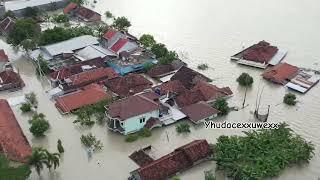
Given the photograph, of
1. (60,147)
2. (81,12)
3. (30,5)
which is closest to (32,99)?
(60,147)

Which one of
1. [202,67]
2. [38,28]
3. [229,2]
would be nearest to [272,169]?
[202,67]

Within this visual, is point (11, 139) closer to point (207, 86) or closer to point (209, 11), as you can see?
point (207, 86)

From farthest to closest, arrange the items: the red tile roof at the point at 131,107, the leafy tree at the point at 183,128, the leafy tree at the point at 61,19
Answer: the leafy tree at the point at 61,19 < the leafy tree at the point at 183,128 < the red tile roof at the point at 131,107

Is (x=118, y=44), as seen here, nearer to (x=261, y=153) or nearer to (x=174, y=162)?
(x=174, y=162)

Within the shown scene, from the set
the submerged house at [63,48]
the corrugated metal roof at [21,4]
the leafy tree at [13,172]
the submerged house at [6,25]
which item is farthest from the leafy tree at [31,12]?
the leafy tree at [13,172]

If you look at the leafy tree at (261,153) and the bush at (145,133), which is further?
the bush at (145,133)

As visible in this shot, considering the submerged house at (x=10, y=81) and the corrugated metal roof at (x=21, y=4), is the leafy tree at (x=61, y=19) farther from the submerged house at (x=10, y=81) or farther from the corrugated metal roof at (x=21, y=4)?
the submerged house at (x=10, y=81)
